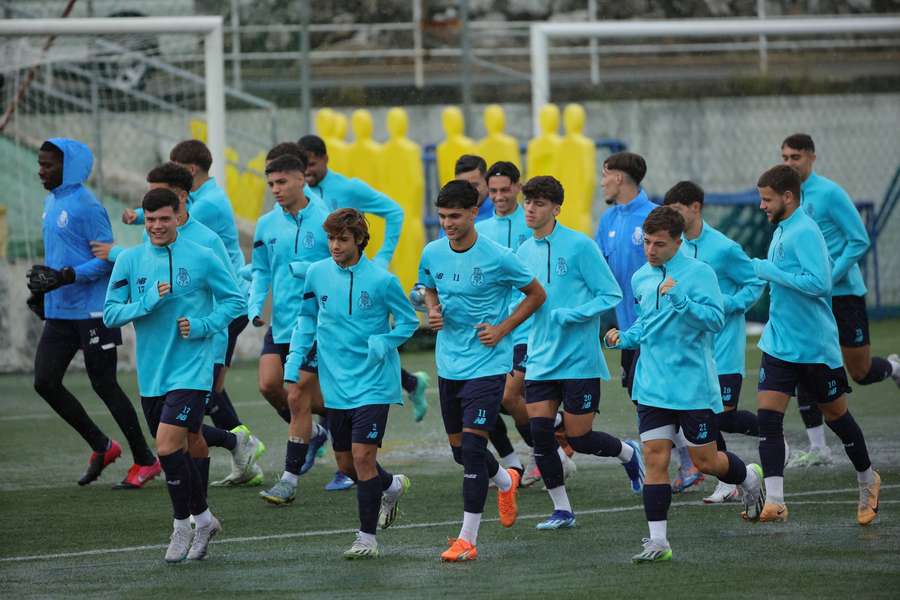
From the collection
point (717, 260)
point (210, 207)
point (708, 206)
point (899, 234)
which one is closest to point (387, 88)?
point (708, 206)

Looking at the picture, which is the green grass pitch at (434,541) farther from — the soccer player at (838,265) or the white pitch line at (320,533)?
the soccer player at (838,265)

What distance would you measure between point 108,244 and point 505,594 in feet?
13.7

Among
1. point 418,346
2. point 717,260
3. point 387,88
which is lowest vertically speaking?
point 418,346

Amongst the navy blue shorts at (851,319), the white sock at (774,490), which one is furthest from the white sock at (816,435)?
the white sock at (774,490)

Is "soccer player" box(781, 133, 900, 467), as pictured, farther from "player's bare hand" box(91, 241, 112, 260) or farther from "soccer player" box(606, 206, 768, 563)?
"player's bare hand" box(91, 241, 112, 260)

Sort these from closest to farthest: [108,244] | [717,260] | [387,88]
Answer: [717,260]
[108,244]
[387,88]

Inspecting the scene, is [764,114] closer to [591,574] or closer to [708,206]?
[708,206]

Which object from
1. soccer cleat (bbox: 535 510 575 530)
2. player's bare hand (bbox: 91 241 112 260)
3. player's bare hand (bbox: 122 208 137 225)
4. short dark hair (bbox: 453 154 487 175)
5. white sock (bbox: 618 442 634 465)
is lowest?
soccer cleat (bbox: 535 510 575 530)

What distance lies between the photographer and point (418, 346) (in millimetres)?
17781

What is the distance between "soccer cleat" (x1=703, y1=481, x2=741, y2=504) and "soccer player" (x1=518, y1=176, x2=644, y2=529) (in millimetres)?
788

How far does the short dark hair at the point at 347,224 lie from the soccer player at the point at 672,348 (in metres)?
1.29

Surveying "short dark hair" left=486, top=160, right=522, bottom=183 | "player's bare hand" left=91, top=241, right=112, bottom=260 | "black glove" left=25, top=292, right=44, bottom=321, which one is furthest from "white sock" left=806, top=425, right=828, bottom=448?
"black glove" left=25, top=292, right=44, bottom=321

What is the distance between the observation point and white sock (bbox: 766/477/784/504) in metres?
8.30

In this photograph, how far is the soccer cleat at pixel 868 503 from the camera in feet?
26.6
